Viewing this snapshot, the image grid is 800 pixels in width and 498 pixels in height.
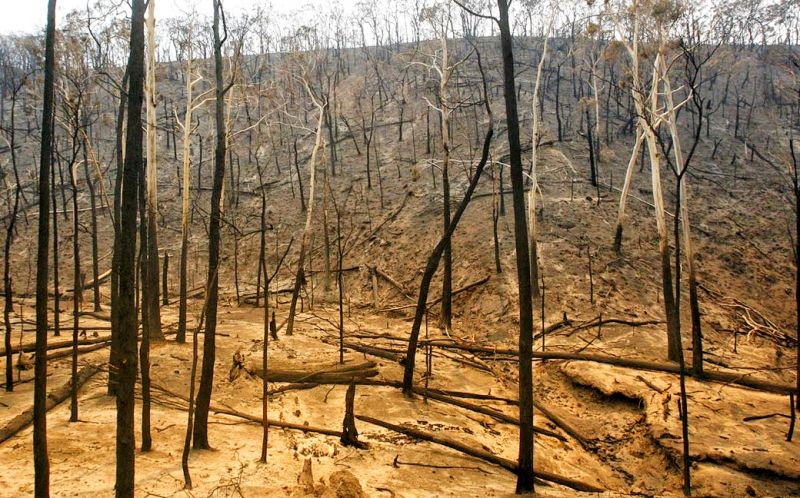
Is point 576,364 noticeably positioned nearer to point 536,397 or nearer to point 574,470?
point 536,397

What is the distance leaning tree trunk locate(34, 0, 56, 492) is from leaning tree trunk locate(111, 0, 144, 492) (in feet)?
2.07

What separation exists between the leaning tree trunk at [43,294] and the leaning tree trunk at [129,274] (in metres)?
0.63

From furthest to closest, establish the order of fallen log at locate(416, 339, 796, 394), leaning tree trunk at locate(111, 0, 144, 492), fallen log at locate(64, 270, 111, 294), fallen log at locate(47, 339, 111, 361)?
fallen log at locate(64, 270, 111, 294) < fallen log at locate(47, 339, 111, 361) < fallen log at locate(416, 339, 796, 394) < leaning tree trunk at locate(111, 0, 144, 492)

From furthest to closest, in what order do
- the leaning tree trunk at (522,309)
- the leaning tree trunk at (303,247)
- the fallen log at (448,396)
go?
the leaning tree trunk at (303,247) < the fallen log at (448,396) < the leaning tree trunk at (522,309)

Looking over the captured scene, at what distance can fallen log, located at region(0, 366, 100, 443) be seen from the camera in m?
7.45

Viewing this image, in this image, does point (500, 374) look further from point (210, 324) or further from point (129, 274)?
point (129, 274)

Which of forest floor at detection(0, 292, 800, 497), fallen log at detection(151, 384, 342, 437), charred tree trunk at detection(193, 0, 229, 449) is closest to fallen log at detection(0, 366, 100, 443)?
forest floor at detection(0, 292, 800, 497)

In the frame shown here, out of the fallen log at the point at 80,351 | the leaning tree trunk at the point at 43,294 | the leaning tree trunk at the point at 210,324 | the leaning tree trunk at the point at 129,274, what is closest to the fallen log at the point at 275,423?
the leaning tree trunk at the point at 210,324

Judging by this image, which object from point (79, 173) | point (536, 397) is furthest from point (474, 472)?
point (79, 173)

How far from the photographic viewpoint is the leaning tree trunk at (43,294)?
15.3ft

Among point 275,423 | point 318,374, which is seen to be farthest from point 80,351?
point 275,423

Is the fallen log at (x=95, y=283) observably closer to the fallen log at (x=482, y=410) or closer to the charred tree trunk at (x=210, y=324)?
the charred tree trunk at (x=210, y=324)

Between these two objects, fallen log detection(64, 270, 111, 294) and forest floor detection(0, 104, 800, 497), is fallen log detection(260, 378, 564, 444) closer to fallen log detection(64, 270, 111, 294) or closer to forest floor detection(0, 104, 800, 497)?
forest floor detection(0, 104, 800, 497)

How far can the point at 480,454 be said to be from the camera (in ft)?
25.9
